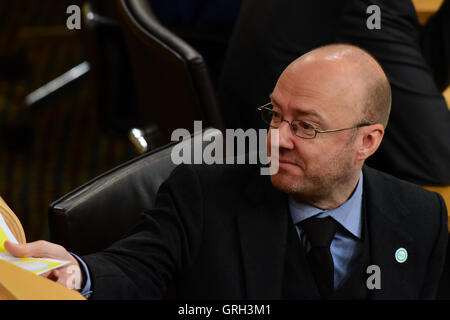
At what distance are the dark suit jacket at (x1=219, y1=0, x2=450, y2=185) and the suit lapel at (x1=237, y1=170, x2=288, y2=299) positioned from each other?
2.09 ft

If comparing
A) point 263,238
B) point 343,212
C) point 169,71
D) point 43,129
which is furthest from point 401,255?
point 43,129

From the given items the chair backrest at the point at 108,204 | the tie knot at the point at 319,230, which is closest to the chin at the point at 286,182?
the tie knot at the point at 319,230

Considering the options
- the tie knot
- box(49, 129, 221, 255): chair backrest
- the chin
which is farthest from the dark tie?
box(49, 129, 221, 255): chair backrest

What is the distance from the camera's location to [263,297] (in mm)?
1398

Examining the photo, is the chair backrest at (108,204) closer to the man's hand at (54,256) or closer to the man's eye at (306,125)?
the man's hand at (54,256)

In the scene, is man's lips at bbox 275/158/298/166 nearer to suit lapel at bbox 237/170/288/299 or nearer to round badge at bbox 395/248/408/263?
suit lapel at bbox 237/170/288/299

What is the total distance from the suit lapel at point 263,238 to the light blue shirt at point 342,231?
0.03 meters

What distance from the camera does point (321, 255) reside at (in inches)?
57.6

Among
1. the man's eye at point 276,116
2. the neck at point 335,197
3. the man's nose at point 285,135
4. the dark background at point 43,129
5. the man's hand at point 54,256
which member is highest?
the man's eye at point 276,116

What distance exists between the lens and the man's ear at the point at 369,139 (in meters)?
1.46

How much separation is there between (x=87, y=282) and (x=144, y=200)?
1.19 feet

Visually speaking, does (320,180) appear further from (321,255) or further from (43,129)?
(43,129)

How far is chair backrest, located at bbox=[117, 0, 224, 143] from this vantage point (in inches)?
84.8
